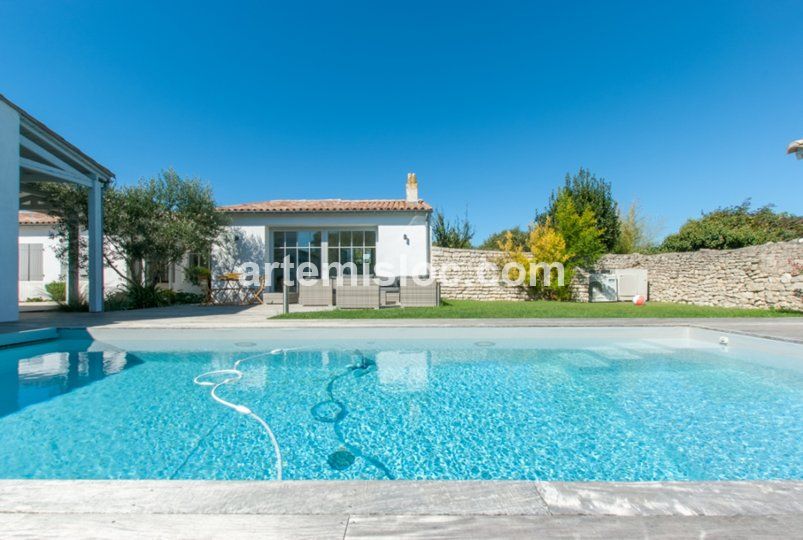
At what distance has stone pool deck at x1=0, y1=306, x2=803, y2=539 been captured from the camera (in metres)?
1.46

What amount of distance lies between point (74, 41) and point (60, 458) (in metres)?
14.1

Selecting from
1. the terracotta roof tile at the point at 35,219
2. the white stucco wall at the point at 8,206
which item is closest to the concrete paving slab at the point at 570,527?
the white stucco wall at the point at 8,206

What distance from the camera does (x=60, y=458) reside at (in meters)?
3.13

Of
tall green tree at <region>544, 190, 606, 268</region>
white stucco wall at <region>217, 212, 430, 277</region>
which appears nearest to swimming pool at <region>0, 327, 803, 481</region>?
white stucco wall at <region>217, 212, 430, 277</region>

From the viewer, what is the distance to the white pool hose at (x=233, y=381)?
10.9ft

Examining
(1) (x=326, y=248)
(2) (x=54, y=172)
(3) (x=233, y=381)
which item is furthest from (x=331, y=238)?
(3) (x=233, y=381)

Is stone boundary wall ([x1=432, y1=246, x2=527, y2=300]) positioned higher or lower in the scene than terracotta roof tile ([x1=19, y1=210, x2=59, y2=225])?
lower

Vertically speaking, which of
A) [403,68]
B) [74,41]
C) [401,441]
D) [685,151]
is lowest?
[401,441]

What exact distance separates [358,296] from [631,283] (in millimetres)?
14077

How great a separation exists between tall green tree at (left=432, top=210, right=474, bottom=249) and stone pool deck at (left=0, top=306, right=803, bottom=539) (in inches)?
921

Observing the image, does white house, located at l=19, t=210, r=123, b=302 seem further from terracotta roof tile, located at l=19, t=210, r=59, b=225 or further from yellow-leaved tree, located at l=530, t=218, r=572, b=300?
yellow-leaved tree, located at l=530, t=218, r=572, b=300

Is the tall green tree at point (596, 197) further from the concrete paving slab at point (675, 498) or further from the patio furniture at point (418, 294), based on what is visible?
the concrete paving slab at point (675, 498)

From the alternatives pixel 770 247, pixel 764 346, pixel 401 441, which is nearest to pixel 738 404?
pixel 764 346

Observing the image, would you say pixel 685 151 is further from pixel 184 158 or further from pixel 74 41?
pixel 74 41
